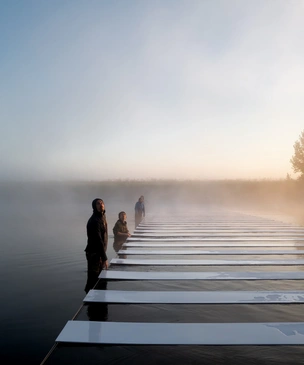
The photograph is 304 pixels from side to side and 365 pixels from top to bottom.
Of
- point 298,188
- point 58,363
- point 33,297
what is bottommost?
point 33,297

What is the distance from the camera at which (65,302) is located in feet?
17.9

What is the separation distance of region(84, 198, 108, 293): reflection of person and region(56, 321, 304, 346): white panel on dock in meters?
1.82

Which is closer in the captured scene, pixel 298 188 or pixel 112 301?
pixel 112 301

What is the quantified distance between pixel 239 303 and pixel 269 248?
436cm

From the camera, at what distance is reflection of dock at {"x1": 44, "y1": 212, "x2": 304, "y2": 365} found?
113 inches

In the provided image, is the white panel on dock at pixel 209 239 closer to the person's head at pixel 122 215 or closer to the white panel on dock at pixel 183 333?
the person's head at pixel 122 215

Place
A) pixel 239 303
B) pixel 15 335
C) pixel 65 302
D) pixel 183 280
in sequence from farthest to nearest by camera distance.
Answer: pixel 65 302
pixel 183 280
pixel 15 335
pixel 239 303

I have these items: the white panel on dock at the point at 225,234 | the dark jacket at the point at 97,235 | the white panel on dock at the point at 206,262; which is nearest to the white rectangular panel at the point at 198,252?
the white panel on dock at the point at 206,262

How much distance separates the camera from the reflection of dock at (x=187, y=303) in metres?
2.87

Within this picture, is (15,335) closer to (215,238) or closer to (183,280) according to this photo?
(183,280)

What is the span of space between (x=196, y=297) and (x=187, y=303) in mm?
227

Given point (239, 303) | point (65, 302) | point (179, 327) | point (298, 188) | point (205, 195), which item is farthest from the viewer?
point (205, 195)

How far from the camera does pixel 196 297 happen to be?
412 centimetres

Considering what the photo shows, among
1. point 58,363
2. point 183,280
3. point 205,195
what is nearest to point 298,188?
point 205,195
